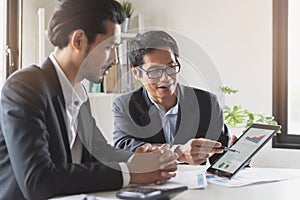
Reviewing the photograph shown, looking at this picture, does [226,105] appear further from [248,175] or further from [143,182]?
[143,182]

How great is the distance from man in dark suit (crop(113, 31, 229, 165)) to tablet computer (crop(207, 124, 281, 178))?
28 centimetres

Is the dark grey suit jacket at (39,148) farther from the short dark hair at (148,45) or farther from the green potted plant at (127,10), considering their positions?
the green potted plant at (127,10)

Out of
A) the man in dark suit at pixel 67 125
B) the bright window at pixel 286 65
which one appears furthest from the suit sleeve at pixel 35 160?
the bright window at pixel 286 65

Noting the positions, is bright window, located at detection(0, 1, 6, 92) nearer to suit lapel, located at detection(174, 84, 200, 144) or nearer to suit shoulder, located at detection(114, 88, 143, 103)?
suit shoulder, located at detection(114, 88, 143, 103)

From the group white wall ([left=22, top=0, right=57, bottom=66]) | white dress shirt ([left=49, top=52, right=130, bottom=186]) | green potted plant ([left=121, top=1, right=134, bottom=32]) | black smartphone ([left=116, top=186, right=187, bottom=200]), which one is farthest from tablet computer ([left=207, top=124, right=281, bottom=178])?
white wall ([left=22, top=0, right=57, bottom=66])

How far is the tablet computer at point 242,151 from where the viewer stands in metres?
1.29

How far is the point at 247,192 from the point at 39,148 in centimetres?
58

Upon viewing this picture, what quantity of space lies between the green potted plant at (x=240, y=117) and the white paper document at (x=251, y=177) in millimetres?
993

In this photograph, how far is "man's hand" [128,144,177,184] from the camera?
1117mm

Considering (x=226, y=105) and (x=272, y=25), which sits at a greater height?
(x=272, y=25)

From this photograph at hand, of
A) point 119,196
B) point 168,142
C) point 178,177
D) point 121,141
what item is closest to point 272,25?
point 168,142

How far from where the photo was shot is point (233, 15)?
2676mm

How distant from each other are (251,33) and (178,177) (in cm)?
163

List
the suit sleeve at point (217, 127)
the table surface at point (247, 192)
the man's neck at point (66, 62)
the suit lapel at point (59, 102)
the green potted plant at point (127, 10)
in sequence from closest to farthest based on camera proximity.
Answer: the table surface at point (247, 192)
the suit lapel at point (59, 102)
the man's neck at point (66, 62)
the suit sleeve at point (217, 127)
the green potted plant at point (127, 10)
